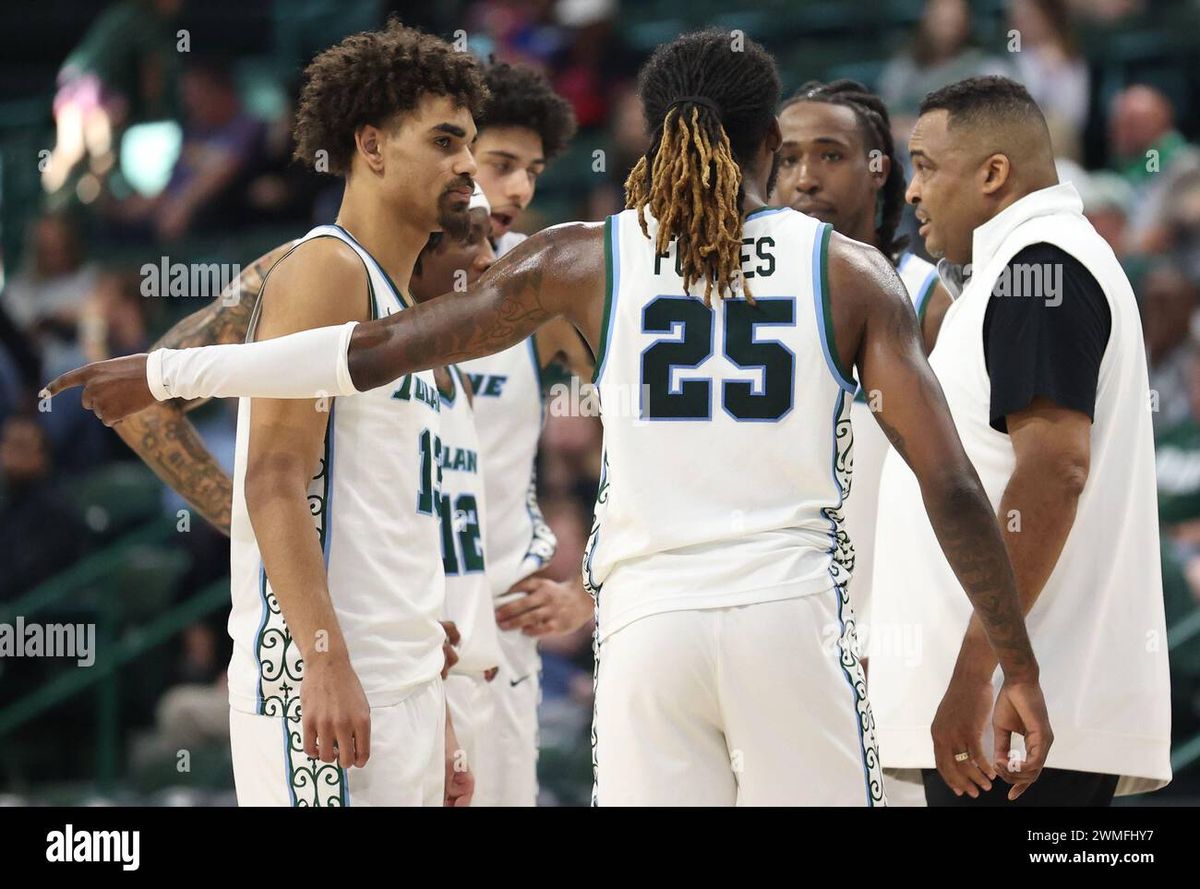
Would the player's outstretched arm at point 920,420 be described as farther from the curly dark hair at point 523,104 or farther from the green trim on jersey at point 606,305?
the curly dark hair at point 523,104

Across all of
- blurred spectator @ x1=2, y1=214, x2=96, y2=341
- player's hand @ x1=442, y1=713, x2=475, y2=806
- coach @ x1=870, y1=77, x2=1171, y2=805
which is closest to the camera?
coach @ x1=870, y1=77, x2=1171, y2=805

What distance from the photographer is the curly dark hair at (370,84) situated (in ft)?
11.5

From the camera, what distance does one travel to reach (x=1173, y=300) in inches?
→ 288

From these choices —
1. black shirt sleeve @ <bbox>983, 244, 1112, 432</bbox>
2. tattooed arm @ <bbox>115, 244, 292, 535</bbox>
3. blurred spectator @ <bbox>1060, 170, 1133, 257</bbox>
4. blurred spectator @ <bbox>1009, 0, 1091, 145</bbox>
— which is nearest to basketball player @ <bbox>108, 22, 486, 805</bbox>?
tattooed arm @ <bbox>115, 244, 292, 535</bbox>

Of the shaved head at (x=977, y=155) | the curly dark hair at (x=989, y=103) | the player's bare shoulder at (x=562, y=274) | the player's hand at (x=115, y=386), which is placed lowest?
the player's hand at (x=115, y=386)

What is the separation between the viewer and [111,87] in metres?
10.8

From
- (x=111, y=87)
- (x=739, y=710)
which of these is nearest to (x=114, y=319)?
(x=111, y=87)

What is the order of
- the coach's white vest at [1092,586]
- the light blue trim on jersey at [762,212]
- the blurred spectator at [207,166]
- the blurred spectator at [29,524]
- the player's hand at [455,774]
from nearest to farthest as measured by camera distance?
the light blue trim on jersey at [762,212]
the coach's white vest at [1092,586]
the player's hand at [455,774]
the blurred spectator at [29,524]
the blurred spectator at [207,166]

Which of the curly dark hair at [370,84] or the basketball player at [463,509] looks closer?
the curly dark hair at [370,84]

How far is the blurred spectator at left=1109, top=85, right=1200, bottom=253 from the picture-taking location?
789 centimetres

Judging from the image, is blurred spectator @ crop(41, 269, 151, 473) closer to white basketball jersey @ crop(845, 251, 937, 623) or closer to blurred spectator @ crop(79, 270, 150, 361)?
blurred spectator @ crop(79, 270, 150, 361)

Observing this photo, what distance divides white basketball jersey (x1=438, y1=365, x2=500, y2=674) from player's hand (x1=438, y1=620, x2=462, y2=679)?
26cm

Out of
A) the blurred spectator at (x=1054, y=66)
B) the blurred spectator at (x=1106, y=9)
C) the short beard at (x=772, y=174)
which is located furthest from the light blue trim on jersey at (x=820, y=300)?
the blurred spectator at (x=1106, y=9)
